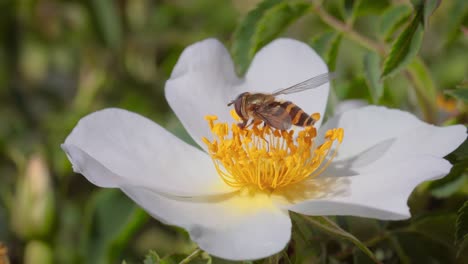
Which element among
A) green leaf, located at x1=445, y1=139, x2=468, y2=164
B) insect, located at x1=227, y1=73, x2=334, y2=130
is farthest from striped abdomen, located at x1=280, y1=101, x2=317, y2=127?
green leaf, located at x1=445, y1=139, x2=468, y2=164

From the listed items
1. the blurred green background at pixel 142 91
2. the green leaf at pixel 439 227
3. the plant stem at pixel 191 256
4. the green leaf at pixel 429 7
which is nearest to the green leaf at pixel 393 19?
the blurred green background at pixel 142 91

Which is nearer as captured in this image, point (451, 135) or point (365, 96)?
point (451, 135)

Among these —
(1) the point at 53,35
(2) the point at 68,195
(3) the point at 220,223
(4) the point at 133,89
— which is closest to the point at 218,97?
(3) the point at 220,223

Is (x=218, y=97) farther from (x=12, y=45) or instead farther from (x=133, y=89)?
(x=12, y=45)

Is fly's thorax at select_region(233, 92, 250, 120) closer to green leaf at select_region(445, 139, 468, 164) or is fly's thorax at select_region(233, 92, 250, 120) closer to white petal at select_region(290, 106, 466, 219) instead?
white petal at select_region(290, 106, 466, 219)

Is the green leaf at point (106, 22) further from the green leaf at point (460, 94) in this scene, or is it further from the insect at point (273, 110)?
the green leaf at point (460, 94)

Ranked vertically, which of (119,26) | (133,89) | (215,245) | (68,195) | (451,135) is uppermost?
(451,135)
